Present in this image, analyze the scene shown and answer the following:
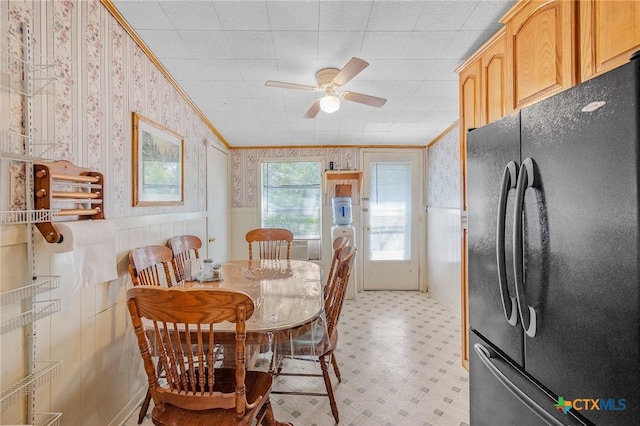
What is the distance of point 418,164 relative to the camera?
14.6ft

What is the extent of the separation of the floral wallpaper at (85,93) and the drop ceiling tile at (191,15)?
1.21 ft

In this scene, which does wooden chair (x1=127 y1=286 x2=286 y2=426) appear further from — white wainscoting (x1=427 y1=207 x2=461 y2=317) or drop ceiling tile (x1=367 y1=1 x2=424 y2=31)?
white wainscoting (x1=427 y1=207 x2=461 y2=317)

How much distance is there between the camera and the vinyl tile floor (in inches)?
73.4

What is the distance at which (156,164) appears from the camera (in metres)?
2.34

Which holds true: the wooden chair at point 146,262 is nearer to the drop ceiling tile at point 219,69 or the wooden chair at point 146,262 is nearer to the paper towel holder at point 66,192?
the paper towel holder at point 66,192

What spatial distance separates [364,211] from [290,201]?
1.13 m

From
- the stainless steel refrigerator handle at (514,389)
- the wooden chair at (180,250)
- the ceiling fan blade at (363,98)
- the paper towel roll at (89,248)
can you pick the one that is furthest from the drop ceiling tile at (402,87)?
the paper towel roll at (89,248)

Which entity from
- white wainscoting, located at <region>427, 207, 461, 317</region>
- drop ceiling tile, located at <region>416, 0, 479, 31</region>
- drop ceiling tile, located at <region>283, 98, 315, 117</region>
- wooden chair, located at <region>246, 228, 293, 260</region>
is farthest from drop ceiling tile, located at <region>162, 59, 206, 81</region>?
white wainscoting, located at <region>427, 207, 461, 317</region>

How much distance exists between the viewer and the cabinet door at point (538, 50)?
127 cm

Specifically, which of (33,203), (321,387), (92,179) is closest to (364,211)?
(321,387)

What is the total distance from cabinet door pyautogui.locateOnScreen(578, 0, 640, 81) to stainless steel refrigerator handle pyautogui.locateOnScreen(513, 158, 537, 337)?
0.51 metres

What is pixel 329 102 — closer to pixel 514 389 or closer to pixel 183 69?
pixel 183 69

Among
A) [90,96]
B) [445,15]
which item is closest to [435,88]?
[445,15]

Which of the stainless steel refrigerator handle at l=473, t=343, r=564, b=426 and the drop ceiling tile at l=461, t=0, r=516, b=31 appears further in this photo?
the drop ceiling tile at l=461, t=0, r=516, b=31
